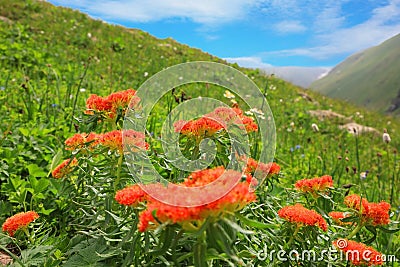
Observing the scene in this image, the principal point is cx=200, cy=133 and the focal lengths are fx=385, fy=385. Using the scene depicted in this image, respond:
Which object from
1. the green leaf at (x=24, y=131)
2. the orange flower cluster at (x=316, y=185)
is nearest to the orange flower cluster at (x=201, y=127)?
the orange flower cluster at (x=316, y=185)

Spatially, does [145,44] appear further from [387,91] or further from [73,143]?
[387,91]

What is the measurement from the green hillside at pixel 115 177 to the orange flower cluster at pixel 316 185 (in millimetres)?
31

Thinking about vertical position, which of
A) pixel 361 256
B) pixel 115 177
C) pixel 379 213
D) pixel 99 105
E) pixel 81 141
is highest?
pixel 99 105

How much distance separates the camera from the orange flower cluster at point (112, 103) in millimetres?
1891

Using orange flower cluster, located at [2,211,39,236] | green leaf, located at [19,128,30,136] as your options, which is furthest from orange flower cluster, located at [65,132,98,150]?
green leaf, located at [19,128,30,136]

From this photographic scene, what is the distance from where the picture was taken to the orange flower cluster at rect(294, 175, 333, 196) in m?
2.06

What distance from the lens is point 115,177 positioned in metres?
1.75

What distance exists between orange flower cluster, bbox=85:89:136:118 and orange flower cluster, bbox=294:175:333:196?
1051 millimetres

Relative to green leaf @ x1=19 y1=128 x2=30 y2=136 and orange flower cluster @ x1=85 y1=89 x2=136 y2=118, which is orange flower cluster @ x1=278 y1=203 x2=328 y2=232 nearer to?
orange flower cluster @ x1=85 y1=89 x2=136 y2=118

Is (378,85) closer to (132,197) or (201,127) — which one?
(201,127)

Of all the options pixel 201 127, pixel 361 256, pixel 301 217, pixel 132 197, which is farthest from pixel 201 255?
pixel 361 256

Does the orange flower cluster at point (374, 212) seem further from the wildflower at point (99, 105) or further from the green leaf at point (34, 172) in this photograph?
the green leaf at point (34, 172)

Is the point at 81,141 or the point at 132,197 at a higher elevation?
the point at 81,141

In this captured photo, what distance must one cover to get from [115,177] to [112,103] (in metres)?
0.39
